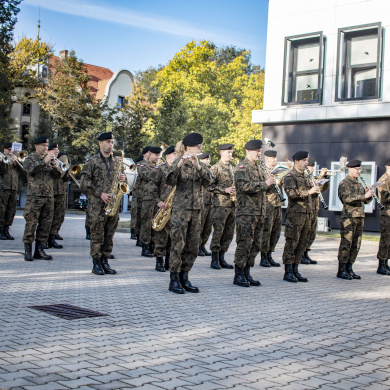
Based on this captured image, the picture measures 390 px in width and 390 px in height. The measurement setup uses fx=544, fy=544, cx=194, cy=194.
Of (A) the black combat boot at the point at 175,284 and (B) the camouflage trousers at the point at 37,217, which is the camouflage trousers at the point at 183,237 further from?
(B) the camouflage trousers at the point at 37,217

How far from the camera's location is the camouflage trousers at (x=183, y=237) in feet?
25.6

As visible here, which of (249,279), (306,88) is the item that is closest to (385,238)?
(249,279)

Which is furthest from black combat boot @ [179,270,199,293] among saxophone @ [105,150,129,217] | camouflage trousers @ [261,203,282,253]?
camouflage trousers @ [261,203,282,253]

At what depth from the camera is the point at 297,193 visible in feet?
30.9

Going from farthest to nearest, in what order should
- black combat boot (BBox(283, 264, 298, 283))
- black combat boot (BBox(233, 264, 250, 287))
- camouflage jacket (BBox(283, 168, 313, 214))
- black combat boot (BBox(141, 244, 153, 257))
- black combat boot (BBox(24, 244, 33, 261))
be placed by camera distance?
1. black combat boot (BBox(141, 244, 153, 257))
2. black combat boot (BBox(24, 244, 33, 261))
3. black combat boot (BBox(283, 264, 298, 283))
4. camouflage jacket (BBox(283, 168, 313, 214))
5. black combat boot (BBox(233, 264, 250, 287))

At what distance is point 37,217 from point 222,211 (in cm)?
358

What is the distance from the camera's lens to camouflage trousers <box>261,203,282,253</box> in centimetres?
1143

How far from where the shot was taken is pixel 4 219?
1395cm

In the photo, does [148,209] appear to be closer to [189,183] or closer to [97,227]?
[97,227]

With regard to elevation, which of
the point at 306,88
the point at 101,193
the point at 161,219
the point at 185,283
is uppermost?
the point at 306,88

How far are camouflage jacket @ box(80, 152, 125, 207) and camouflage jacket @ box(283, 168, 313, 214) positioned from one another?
9.97 feet

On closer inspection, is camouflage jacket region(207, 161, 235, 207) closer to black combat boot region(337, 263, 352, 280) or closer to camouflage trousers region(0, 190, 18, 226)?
black combat boot region(337, 263, 352, 280)

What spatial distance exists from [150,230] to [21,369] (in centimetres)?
784

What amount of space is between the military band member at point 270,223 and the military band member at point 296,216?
170 centimetres
